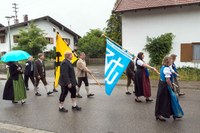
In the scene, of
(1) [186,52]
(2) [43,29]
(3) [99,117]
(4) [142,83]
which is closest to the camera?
(3) [99,117]

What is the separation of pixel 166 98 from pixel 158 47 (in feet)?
37.9

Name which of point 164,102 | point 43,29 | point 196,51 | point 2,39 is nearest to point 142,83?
point 164,102

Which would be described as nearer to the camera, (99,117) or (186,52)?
(99,117)

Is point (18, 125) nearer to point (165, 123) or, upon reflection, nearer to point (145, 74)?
point (165, 123)

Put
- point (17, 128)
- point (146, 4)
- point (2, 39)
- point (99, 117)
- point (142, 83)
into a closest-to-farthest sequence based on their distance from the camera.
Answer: point (17, 128) < point (99, 117) < point (142, 83) < point (146, 4) < point (2, 39)

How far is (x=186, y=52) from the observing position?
17.1 metres

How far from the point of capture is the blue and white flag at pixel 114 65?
793 centimetres

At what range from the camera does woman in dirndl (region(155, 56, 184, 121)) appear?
637 cm

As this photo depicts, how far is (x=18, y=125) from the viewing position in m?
6.56

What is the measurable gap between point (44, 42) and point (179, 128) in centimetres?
2773

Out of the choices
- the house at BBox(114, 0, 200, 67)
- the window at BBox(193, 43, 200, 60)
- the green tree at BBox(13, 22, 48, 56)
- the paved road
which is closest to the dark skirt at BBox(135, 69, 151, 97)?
the paved road

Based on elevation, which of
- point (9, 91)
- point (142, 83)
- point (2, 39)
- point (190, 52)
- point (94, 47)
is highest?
point (2, 39)

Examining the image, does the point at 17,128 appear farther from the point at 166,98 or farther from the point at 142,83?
→ the point at 142,83

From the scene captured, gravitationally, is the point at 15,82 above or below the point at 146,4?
below
